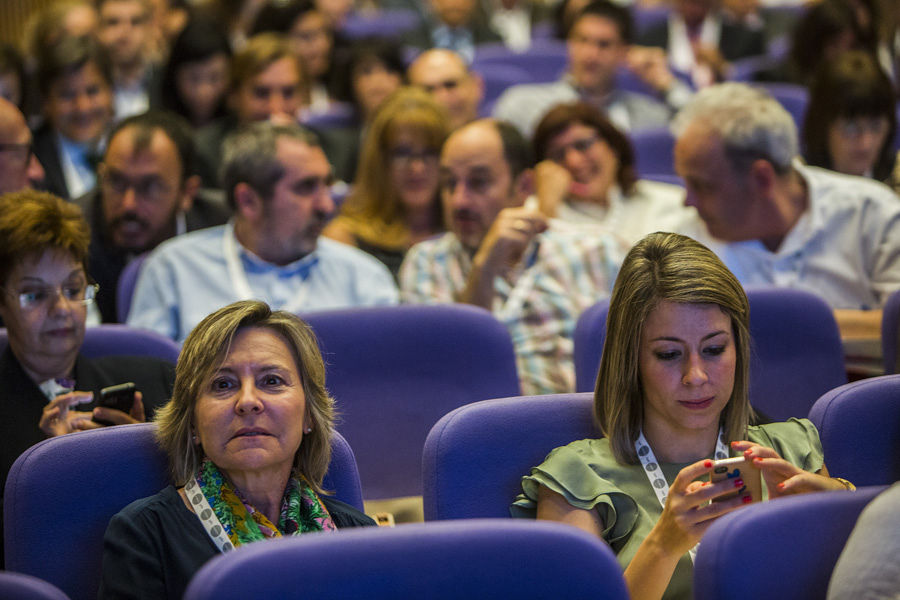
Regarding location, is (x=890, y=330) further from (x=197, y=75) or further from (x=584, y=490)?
(x=197, y=75)

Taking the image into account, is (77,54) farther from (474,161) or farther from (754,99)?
(754,99)

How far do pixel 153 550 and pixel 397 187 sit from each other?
7.69 feet

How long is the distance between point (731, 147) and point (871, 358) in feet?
2.29

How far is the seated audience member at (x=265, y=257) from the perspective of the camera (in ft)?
10.3

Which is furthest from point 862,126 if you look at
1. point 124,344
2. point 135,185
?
point 124,344

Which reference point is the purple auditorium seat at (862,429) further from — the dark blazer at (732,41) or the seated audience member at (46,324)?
the dark blazer at (732,41)

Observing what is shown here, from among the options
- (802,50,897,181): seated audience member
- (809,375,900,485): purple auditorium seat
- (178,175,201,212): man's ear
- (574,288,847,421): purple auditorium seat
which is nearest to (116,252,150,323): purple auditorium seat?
(178,175,201,212): man's ear

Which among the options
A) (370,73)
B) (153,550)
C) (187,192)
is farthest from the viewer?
(370,73)

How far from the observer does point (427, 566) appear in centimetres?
141

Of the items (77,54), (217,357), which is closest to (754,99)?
(217,357)

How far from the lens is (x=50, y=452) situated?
1843 millimetres

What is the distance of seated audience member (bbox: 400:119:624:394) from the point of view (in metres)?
3.11

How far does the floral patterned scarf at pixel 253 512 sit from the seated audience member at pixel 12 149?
5.28ft

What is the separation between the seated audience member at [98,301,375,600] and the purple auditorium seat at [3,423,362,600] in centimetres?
5
